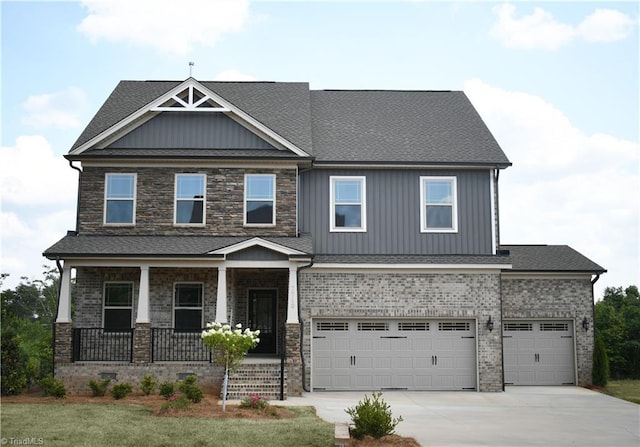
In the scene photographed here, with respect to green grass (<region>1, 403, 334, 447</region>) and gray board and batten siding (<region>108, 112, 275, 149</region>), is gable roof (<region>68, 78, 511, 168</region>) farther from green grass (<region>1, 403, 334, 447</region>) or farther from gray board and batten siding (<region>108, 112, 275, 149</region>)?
green grass (<region>1, 403, 334, 447</region>)

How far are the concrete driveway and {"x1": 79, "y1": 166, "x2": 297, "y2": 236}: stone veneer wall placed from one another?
5426mm

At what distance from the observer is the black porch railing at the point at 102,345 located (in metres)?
20.1

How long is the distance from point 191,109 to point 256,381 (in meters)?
8.35

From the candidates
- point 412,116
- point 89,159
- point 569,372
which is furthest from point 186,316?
point 569,372

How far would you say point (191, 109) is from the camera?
2155cm

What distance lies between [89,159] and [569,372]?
16.4 m

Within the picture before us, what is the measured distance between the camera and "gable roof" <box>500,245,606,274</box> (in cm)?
2284

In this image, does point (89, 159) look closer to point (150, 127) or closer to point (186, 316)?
point (150, 127)

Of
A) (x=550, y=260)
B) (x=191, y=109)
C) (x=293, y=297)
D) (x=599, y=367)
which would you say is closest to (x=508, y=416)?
(x=293, y=297)

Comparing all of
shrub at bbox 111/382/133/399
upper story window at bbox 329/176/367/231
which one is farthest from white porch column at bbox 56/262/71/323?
upper story window at bbox 329/176/367/231

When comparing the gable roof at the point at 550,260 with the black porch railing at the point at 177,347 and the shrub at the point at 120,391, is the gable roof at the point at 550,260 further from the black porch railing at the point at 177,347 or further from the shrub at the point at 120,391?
the shrub at the point at 120,391

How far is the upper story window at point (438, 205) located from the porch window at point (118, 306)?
9065mm

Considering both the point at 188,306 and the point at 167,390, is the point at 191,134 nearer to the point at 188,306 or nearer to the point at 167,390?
the point at 188,306

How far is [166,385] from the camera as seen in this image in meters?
17.5
